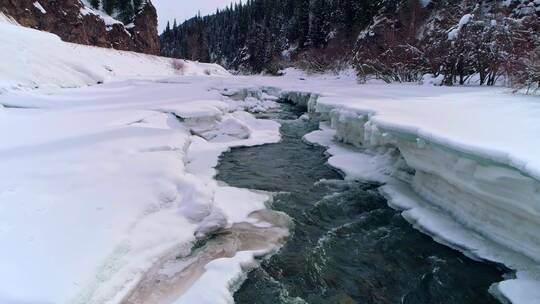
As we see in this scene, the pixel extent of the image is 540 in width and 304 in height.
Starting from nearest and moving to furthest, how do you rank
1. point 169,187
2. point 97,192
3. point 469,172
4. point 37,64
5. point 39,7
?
1. point 97,192
2. point 469,172
3. point 169,187
4. point 37,64
5. point 39,7

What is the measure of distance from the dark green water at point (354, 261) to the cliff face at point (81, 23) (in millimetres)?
22405

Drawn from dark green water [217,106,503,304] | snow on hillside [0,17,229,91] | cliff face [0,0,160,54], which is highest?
cliff face [0,0,160,54]

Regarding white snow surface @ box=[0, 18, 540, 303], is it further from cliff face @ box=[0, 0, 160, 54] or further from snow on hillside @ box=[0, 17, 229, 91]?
cliff face @ box=[0, 0, 160, 54]

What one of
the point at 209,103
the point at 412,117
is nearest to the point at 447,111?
the point at 412,117

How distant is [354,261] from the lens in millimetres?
4305

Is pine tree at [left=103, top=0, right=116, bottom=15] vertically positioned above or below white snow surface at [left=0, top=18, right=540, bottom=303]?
above

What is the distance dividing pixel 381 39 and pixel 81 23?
2313cm

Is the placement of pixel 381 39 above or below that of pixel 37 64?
above

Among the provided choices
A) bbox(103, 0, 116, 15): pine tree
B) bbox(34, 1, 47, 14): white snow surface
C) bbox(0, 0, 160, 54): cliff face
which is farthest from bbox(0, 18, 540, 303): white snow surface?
bbox(103, 0, 116, 15): pine tree

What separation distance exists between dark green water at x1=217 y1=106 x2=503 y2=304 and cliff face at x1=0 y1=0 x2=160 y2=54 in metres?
22.4

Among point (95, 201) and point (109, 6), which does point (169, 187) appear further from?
point (109, 6)

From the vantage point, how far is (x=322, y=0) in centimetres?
5081

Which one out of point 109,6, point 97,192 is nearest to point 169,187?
point 97,192

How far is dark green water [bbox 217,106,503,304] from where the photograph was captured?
372 cm
